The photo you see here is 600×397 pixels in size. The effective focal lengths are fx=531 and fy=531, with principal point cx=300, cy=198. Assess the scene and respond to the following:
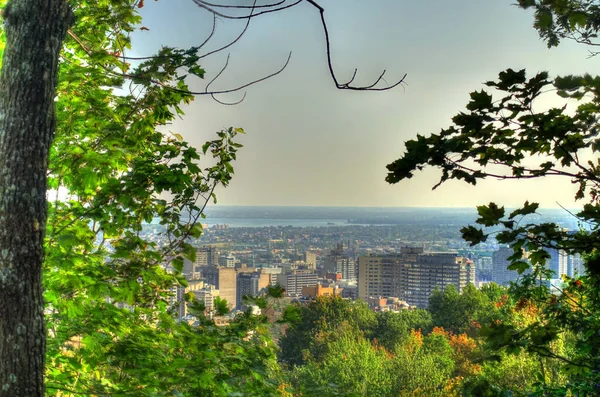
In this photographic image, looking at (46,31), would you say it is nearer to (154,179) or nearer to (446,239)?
(154,179)

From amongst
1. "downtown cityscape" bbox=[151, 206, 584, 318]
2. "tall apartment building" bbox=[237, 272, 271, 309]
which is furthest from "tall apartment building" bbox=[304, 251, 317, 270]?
"tall apartment building" bbox=[237, 272, 271, 309]

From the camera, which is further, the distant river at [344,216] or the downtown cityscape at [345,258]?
the distant river at [344,216]

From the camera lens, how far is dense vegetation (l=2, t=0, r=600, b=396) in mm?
1176

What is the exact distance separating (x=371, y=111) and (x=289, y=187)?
619 cm

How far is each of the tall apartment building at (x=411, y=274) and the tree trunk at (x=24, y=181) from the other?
18493 mm

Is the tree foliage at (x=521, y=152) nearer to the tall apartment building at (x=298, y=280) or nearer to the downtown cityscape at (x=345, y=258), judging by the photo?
the downtown cityscape at (x=345, y=258)

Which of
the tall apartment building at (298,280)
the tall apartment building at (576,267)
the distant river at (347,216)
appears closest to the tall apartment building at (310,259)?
the tall apartment building at (298,280)

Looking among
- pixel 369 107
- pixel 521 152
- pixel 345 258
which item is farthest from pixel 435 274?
pixel 521 152

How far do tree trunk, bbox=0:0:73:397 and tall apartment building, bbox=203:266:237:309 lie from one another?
13.5 meters

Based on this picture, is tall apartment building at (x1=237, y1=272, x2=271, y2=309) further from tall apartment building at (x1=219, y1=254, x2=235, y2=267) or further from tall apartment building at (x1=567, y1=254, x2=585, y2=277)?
tall apartment building at (x1=567, y1=254, x2=585, y2=277)

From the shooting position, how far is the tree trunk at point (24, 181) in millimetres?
1305

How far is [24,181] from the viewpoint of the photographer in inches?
52.7

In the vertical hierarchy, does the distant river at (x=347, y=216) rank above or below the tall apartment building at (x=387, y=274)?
above

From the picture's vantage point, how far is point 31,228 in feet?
4.40
